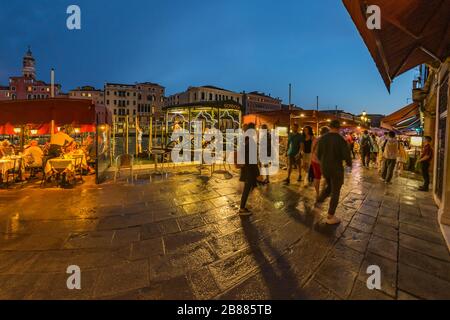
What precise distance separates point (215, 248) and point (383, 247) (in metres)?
2.34

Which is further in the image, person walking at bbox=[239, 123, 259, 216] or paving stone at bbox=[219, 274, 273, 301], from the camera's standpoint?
person walking at bbox=[239, 123, 259, 216]

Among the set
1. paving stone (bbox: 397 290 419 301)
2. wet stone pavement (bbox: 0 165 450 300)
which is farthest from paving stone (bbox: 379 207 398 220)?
paving stone (bbox: 397 290 419 301)

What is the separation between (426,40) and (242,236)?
14.2 ft

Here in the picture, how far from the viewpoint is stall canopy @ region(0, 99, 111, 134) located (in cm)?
708

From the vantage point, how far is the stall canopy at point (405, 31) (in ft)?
9.84

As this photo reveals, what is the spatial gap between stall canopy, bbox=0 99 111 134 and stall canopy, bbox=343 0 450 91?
279 inches

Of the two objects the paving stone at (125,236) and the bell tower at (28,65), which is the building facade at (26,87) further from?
the paving stone at (125,236)

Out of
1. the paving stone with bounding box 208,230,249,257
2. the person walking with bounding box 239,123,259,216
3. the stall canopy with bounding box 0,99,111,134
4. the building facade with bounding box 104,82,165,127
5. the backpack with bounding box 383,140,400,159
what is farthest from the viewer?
A: the building facade with bounding box 104,82,165,127

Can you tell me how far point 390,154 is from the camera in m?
8.30

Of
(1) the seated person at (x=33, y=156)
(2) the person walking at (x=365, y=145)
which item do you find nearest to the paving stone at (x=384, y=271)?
(1) the seated person at (x=33, y=156)

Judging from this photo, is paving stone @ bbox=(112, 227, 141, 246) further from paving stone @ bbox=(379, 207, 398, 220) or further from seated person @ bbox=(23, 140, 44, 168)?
seated person @ bbox=(23, 140, 44, 168)

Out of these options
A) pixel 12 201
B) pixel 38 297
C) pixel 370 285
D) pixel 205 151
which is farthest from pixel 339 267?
pixel 205 151

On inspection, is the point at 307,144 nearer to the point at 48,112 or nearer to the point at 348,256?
the point at 348,256

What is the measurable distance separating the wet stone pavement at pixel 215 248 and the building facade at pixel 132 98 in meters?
70.3
